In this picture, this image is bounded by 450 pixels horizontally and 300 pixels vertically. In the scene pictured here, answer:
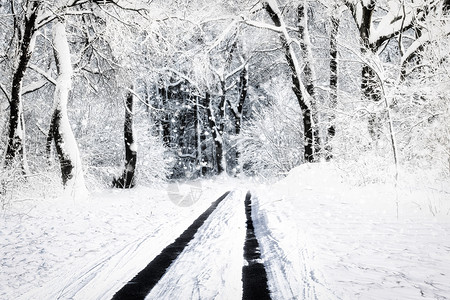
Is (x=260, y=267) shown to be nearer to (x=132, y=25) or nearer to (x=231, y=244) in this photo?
(x=231, y=244)

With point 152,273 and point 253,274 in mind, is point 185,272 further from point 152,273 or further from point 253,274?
point 253,274

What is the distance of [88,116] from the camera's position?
1697 cm

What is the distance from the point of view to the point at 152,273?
362 cm

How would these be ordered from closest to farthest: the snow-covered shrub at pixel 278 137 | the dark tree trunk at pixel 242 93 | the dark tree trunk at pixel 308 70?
the dark tree trunk at pixel 308 70
the snow-covered shrub at pixel 278 137
the dark tree trunk at pixel 242 93

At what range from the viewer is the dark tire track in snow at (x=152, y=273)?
3.08m

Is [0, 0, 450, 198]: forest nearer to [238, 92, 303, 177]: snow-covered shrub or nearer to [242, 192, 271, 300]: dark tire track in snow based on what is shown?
[238, 92, 303, 177]: snow-covered shrub

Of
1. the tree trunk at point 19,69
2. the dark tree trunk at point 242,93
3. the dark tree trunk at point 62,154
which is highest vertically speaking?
the dark tree trunk at point 242,93

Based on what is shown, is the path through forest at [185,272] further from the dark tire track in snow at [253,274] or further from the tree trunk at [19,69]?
the tree trunk at [19,69]

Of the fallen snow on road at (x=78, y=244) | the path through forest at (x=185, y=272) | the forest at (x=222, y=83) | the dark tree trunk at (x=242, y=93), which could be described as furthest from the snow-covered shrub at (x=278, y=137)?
the path through forest at (x=185, y=272)

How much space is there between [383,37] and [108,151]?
14638mm

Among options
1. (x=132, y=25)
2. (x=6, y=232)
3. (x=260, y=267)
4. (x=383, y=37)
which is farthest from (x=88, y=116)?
(x=260, y=267)

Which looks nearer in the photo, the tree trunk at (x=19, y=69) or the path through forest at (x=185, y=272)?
the path through forest at (x=185, y=272)

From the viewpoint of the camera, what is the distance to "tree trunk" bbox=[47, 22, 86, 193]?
945 cm

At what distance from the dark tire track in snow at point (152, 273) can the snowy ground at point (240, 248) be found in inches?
3.8
